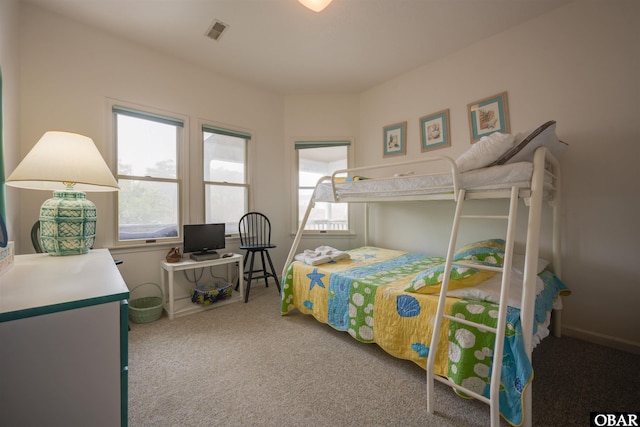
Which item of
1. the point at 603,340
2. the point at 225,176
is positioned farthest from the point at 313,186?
the point at 603,340

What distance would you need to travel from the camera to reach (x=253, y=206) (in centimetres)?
343

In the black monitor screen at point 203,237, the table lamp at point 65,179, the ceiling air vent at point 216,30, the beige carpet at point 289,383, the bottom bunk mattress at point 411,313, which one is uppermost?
the ceiling air vent at point 216,30

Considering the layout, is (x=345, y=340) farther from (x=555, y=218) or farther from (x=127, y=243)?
(x=127, y=243)

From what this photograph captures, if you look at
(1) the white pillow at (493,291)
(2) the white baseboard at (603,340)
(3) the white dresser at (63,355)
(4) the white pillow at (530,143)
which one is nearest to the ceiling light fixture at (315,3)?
(4) the white pillow at (530,143)

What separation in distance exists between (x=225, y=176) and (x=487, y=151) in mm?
2808

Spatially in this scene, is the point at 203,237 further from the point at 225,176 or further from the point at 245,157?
the point at 245,157

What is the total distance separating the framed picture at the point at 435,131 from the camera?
285 centimetres

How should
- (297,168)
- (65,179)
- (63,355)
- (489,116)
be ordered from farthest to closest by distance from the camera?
1. (297,168)
2. (489,116)
3. (65,179)
4. (63,355)

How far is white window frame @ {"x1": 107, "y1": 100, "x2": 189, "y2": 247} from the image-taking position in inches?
95.7

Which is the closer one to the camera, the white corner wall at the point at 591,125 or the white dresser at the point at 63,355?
the white dresser at the point at 63,355

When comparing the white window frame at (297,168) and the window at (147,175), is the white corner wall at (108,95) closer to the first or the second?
the window at (147,175)

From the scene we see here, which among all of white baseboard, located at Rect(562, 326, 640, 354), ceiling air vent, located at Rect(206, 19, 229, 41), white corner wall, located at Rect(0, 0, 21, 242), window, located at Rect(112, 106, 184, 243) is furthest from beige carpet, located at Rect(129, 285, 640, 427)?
ceiling air vent, located at Rect(206, 19, 229, 41)

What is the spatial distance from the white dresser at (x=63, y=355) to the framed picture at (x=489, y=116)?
308 centimetres

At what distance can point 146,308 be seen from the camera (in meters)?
2.36
